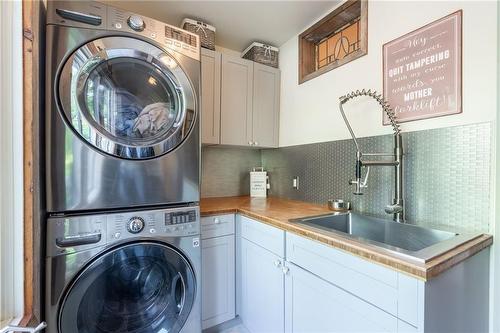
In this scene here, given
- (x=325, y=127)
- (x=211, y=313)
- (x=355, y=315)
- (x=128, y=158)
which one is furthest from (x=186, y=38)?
(x=211, y=313)

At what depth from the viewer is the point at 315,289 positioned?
113 centimetres

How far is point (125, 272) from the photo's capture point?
1192 millimetres

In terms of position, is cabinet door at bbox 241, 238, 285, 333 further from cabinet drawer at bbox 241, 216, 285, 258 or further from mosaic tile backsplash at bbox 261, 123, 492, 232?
mosaic tile backsplash at bbox 261, 123, 492, 232

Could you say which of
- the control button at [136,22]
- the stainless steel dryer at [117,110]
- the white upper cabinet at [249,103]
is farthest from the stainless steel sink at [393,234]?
the control button at [136,22]

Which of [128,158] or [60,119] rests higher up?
[60,119]

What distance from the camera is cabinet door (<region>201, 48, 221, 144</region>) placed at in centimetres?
200

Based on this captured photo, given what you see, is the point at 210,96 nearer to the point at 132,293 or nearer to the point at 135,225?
the point at 135,225

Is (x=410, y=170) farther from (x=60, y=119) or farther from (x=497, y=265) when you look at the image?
(x=60, y=119)

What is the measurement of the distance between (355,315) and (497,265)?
0.71 m

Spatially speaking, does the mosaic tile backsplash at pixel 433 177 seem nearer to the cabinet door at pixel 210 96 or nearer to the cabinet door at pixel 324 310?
the cabinet door at pixel 324 310

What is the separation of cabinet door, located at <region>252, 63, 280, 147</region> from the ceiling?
33cm

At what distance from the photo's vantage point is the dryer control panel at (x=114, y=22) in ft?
3.44

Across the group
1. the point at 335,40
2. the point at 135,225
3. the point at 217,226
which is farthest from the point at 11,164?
the point at 335,40

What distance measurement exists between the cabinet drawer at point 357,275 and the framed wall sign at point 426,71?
943mm
